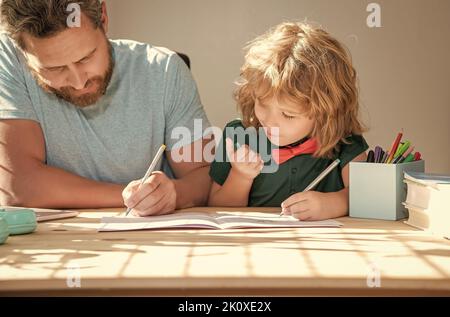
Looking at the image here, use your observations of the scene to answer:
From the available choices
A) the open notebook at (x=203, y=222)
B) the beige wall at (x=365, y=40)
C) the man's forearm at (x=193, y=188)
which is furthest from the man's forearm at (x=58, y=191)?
the beige wall at (x=365, y=40)

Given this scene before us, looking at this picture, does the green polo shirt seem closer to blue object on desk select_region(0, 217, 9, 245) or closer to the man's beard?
the man's beard

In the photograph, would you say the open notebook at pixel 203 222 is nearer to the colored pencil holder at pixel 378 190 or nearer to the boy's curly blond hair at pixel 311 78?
the colored pencil holder at pixel 378 190

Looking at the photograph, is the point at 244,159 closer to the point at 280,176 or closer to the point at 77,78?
the point at 280,176

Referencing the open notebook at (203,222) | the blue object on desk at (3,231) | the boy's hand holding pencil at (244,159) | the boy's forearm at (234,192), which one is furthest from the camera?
the boy's forearm at (234,192)

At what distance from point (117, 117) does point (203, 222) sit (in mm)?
714

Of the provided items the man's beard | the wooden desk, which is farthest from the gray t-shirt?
the wooden desk

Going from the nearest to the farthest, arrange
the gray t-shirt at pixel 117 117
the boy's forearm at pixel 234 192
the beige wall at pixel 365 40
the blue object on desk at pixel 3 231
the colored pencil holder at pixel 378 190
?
the blue object on desk at pixel 3 231
the colored pencil holder at pixel 378 190
the boy's forearm at pixel 234 192
the gray t-shirt at pixel 117 117
the beige wall at pixel 365 40

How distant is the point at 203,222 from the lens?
1.38 meters

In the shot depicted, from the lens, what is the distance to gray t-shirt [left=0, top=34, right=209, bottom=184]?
1.95 m

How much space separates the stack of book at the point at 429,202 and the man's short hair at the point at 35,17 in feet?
3.07

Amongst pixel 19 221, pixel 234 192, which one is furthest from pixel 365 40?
pixel 19 221

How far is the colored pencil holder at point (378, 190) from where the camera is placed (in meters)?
1.51
